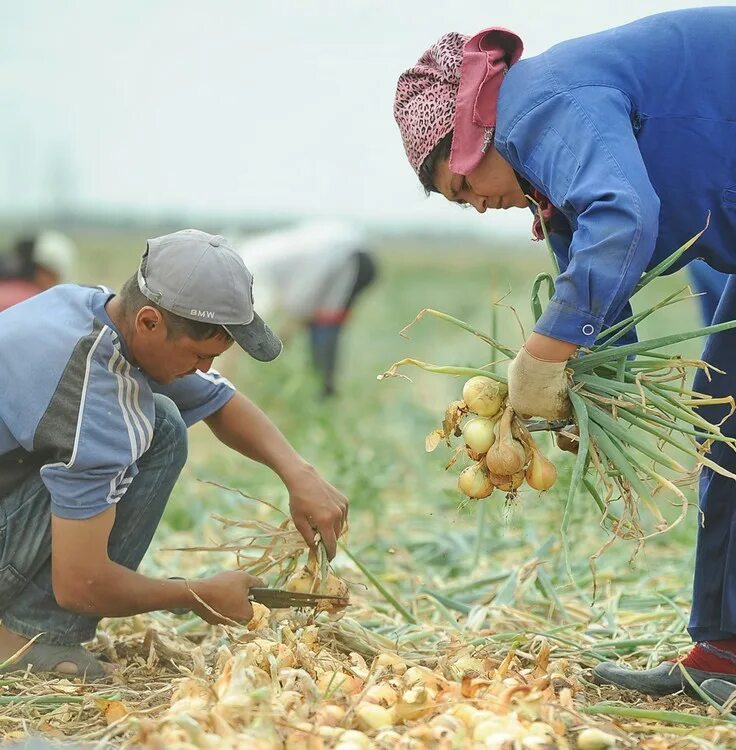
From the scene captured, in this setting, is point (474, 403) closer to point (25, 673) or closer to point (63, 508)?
point (63, 508)

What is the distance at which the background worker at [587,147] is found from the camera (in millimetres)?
1745

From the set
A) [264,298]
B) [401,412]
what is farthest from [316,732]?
[264,298]

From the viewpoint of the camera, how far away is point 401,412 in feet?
19.7

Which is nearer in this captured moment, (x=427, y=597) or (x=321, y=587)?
(x=321, y=587)

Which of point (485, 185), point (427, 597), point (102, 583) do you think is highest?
point (485, 185)

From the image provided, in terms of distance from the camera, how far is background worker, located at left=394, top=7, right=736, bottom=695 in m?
1.75

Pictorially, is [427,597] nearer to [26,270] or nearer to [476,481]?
[476,481]

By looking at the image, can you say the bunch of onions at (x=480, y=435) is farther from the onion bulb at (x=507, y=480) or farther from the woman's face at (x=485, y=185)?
the woman's face at (x=485, y=185)

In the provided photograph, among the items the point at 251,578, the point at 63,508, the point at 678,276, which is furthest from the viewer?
the point at 678,276

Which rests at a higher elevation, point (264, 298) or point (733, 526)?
point (733, 526)

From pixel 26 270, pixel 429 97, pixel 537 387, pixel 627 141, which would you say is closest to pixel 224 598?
pixel 537 387

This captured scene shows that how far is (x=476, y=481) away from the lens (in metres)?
2.08

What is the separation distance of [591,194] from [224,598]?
3.69ft

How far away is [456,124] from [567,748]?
107cm
